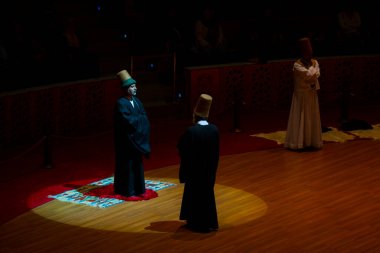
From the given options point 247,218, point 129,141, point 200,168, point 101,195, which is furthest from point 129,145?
point 247,218

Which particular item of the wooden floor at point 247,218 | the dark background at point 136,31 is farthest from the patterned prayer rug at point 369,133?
the dark background at point 136,31

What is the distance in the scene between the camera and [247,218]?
889 cm

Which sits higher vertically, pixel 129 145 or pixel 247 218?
pixel 129 145

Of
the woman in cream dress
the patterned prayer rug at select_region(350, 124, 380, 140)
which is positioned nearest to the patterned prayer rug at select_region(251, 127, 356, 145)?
the patterned prayer rug at select_region(350, 124, 380, 140)

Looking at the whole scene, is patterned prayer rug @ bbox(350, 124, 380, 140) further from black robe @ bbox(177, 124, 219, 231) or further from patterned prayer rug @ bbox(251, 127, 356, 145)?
black robe @ bbox(177, 124, 219, 231)

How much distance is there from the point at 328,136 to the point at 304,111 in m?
1.28

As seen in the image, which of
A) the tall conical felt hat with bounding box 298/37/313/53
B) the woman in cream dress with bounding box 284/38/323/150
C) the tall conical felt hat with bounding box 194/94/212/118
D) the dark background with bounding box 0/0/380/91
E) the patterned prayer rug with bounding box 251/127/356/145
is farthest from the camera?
the dark background with bounding box 0/0/380/91

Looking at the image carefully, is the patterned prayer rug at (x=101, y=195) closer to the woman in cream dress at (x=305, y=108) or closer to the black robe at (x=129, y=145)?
the black robe at (x=129, y=145)

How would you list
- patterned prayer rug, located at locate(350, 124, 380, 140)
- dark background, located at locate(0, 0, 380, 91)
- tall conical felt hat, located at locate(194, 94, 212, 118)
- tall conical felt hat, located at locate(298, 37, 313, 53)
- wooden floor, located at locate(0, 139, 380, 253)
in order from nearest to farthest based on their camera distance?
wooden floor, located at locate(0, 139, 380, 253) < tall conical felt hat, located at locate(194, 94, 212, 118) < tall conical felt hat, located at locate(298, 37, 313, 53) < patterned prayer rug, located at locate(350, 124, 380, 140) < dark background, located at locate(0, 0, 380, 91)

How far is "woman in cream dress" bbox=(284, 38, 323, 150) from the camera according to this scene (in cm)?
1177

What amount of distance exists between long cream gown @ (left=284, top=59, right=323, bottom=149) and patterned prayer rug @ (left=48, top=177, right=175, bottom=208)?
2.42 meters

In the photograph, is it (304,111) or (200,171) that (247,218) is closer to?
(200,171)

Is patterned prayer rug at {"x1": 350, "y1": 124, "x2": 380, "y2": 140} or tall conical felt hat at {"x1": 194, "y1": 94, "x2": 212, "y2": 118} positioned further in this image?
patterned prayer rug at {"x1": 350, "y1": 124, "x2": 380, "y2": 140}

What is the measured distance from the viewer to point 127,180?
9609 mm
